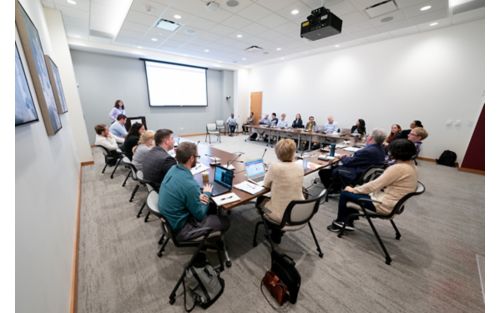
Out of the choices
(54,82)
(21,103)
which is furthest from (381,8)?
(54,82)

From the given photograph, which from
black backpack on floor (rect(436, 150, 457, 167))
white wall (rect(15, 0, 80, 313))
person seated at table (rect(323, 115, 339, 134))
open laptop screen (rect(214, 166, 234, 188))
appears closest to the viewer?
white wall (rect(15, 0, 80, 313))

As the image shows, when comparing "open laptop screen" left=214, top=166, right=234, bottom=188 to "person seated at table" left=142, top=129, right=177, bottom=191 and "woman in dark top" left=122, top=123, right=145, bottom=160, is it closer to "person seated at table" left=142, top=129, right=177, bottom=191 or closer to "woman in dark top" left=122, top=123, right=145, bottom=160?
"person seated at table" left=142, top=129, right=177, bottom=191

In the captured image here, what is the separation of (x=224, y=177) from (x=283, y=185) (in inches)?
26.5

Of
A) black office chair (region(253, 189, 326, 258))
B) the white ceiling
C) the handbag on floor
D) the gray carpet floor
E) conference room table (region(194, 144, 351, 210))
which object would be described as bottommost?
the gray carpet floor

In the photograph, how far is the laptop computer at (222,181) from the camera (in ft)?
6.12

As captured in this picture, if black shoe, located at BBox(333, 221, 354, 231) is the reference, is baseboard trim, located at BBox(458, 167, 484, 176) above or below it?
above

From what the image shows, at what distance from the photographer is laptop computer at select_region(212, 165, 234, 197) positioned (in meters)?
1.87

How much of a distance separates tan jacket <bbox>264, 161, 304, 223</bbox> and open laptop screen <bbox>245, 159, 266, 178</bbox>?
440mm

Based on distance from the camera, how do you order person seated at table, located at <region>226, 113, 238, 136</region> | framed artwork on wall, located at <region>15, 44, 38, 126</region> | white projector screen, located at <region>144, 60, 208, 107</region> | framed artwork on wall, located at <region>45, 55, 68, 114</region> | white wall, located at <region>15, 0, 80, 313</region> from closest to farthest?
white wall, located at <region>15, 0, 80, 313</region> < framed artwork on wall, located at <region>15, 44, 38, 126</region> < framed artwork on wall, located at <region>45, 55, 68, 114</region> < white projector screen, located at <region>144, 60, 208, 107</region> < person seated at table, located at <region>226, 113, 238, 136</region>

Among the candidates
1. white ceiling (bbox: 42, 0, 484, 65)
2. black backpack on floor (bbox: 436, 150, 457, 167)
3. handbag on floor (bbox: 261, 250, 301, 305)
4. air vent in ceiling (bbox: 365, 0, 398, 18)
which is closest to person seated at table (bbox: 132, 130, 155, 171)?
handbag on floor (bbox: 261, 250, 301, 305)

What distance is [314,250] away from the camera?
82.0 inches

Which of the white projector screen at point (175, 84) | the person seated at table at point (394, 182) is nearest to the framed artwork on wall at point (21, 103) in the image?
the person seated at table at point (394, 182)
